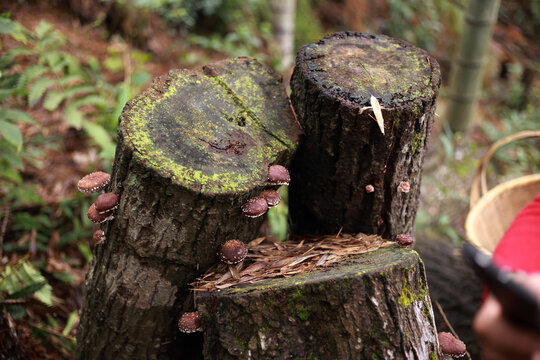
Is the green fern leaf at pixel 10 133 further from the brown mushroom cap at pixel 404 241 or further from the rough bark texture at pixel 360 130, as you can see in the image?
the brown mushroom cap at pixel 404 241

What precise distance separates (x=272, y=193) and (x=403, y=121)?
84cm

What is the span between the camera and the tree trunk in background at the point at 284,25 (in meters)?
7.09

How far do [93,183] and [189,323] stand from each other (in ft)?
3.26

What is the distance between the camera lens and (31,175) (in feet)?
15.4

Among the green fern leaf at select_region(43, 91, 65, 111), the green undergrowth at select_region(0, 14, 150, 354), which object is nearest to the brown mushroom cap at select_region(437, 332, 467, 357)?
the green undergrowth at select_region(0, 14, 150, 354)

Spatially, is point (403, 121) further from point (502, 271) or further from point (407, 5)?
point (407, 5)

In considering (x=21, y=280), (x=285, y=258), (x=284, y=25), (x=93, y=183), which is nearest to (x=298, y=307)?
(x=285, y=258)

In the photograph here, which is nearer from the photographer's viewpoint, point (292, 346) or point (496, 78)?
point (292, 346)

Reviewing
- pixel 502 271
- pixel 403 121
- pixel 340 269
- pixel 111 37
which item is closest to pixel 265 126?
pixel 403 121

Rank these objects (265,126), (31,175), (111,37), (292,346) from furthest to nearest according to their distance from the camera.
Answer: (111,37), (31,175), (265,126), (292,346)

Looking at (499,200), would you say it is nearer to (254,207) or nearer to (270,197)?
(270,197)

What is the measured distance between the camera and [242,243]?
89.0 inches

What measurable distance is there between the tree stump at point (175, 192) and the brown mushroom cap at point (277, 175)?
1.9 inches

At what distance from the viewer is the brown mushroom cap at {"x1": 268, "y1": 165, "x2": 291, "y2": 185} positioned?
7.29 ft
